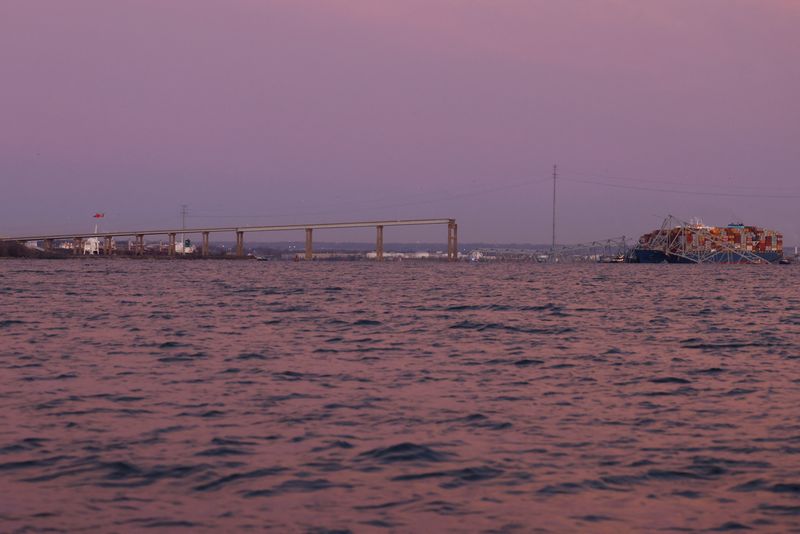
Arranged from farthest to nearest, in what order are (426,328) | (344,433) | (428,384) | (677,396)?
(426,328) < (428,384) < (677,396) < (344,433)

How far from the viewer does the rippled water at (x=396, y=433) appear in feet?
28.1

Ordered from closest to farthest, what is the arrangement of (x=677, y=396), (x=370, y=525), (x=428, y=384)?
(x=370, y=525) → (x=677, y=396) → (x=428, y=384)

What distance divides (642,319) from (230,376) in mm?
18886

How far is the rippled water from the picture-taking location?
28.1ft

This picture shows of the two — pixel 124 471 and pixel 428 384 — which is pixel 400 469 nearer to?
pixel 124 471

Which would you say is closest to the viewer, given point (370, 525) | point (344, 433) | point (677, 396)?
point (370, 525)

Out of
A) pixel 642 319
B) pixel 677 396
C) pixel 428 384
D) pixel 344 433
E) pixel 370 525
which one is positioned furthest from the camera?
pixel 642 319

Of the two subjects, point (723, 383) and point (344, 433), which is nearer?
point (344, 433)

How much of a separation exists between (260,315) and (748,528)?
2592 centimetres

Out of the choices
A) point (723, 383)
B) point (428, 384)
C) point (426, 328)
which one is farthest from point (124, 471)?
point (426, 328)

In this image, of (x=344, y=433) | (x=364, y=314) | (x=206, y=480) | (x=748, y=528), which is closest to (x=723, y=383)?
(x=344, y=433)

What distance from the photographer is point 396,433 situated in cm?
1177

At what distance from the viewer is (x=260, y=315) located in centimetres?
3309

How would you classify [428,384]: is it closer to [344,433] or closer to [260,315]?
[344,433]
